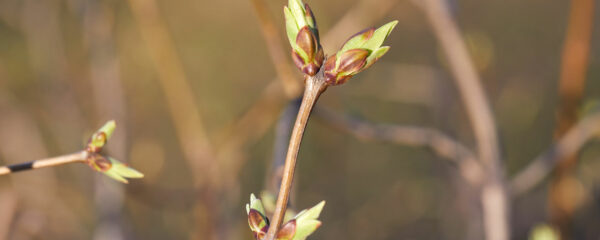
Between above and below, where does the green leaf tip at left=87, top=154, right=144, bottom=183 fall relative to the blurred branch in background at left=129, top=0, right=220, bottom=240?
below

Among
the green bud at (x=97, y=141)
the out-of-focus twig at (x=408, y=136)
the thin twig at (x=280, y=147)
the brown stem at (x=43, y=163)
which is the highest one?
the out-of-focus twig at (x=408, y=136)

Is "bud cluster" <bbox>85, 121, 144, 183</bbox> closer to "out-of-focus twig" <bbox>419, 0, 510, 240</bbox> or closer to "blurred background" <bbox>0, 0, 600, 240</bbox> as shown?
"blurred background" <bbox>0, 0, 600, 240</bbox>

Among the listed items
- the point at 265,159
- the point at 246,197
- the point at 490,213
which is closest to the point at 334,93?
the point at 246,197

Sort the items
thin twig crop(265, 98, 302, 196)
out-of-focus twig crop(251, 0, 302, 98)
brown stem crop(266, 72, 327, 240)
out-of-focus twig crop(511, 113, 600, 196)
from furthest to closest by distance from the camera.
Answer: out-of-focus twig crop(511, 113, 600, 196), out-of-focus twig crop(251, 0, 302, 98), thin twig crop(265, 98, 302, 196), brown stem crop(266, 72, 327, 240)

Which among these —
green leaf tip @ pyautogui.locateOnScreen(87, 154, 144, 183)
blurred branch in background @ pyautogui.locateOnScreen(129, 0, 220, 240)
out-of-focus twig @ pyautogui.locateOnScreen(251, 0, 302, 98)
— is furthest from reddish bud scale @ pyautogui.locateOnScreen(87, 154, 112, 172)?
blurred branch in background @ pyautogui.locateOnScreen(129, 0, 220, 240)

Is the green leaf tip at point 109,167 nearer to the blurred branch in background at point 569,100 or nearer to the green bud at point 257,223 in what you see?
the green bud at point 257,223

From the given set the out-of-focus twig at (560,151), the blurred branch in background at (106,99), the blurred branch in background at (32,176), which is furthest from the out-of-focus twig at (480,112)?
the blurred branch in background at (32,176)

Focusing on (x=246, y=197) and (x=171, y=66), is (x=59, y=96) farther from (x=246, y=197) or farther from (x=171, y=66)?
(x=246, y=197)

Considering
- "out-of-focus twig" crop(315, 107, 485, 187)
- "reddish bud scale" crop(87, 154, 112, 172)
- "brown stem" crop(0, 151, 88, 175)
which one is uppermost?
"out-of-focus twig" crop(315, 107, 485, 187)

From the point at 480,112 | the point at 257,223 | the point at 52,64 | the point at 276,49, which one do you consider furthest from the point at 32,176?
the point at 257,223
